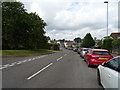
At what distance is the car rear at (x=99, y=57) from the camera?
457 inches

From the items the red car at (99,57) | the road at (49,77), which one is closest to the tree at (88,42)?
the red car at (99,57)

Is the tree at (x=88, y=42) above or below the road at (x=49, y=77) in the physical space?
above

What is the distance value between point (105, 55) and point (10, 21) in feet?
89.9

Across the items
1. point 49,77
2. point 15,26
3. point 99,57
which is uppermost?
point 15,26

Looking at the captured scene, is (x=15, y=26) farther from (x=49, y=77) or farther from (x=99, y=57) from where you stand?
(x=49, y=77)

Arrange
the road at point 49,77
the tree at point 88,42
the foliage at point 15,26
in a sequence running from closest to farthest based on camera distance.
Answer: the road at point 49,77 < the foliage at point 15,26 < the tree at point 88,42

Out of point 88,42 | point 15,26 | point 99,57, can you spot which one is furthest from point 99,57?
point 88,42

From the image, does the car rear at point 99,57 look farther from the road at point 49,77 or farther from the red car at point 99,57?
the road at point 49,77

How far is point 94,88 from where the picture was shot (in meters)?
5.82

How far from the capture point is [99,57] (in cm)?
1170

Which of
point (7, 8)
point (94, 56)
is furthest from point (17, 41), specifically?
point (94, 56)

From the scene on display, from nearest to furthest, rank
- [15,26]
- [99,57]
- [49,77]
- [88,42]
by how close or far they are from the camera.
Answer: [49,77]
[99,57]
[15,26]
[88,42]

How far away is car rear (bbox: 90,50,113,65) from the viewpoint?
1162 cm

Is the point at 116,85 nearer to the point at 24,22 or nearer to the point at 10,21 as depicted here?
the point at 10,21
